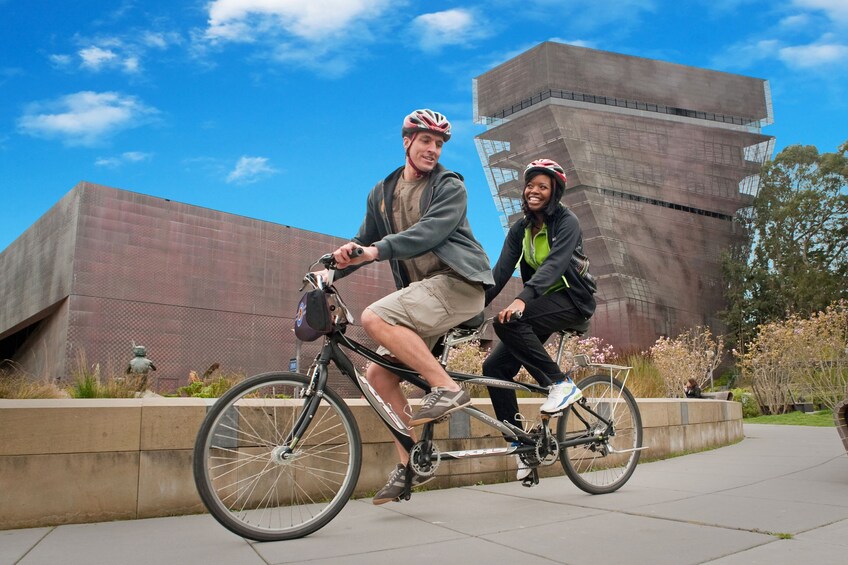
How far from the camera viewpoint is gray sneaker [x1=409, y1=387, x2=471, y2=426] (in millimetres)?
3340

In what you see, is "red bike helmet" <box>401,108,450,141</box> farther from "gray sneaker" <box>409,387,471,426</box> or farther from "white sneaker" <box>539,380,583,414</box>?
"white sneaker" <box>539,380,583,414</box>

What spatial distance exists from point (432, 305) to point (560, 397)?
3.52ft

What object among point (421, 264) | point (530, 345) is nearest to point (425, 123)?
point (421, 264)

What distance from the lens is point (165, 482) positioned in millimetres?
3662

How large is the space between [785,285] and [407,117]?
52.2 m

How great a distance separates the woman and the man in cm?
47

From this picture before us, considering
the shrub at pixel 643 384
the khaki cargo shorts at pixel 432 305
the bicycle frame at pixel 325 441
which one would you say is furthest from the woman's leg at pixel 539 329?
the shrub at pixel 643 384

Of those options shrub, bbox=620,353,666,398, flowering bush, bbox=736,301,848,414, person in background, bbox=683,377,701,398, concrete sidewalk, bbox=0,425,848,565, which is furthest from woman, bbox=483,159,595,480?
flowering bush, bbox=736,301,848,414

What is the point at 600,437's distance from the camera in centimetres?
434

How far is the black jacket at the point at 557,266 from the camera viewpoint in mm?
4043

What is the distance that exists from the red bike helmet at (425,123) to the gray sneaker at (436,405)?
4.61ft

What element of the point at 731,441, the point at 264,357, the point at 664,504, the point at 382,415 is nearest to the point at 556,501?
the point at 664,504

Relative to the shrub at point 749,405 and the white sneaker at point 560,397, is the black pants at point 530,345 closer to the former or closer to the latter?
the white sneaker at point 560,397

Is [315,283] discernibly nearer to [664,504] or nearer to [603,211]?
[664,504]
